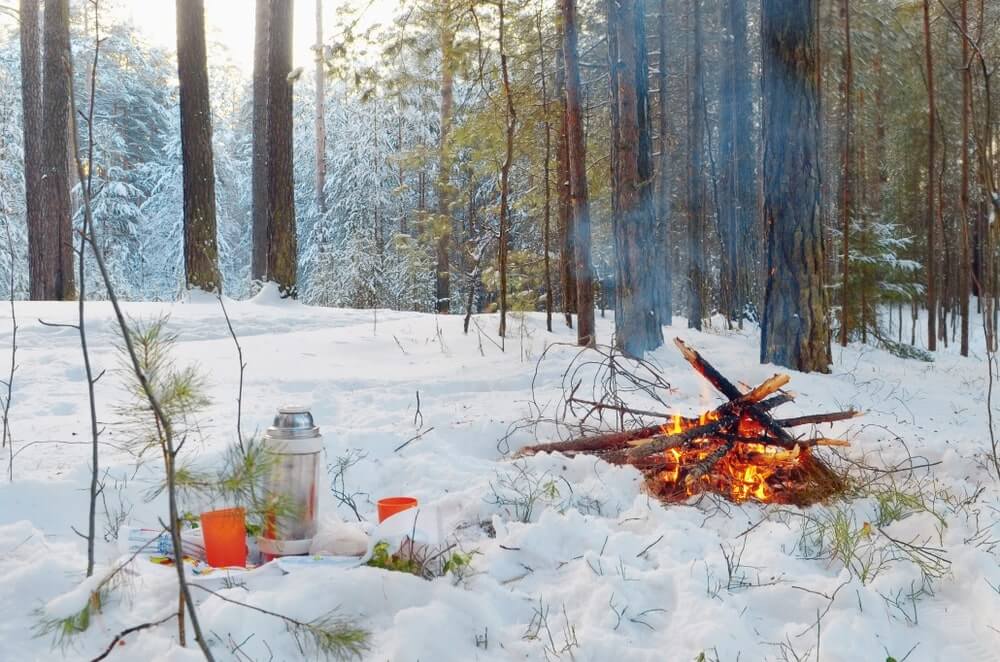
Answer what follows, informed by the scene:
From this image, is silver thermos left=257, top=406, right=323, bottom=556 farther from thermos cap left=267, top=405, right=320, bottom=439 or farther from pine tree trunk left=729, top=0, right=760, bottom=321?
pine tree trunk left=729, top=0, right=760, bottom=321

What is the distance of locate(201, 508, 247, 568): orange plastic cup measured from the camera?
8.16ft

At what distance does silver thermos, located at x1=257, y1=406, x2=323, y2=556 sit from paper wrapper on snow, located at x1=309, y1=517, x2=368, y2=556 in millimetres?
41

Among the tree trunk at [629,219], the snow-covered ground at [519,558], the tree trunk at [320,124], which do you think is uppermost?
the tree trunk at [320,124]

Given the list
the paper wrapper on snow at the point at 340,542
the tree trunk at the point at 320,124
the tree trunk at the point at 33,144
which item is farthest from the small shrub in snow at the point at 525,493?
the tree trunk at the point at 320,124

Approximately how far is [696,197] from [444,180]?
5.66 meters

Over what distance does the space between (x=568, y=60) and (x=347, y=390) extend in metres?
4.90

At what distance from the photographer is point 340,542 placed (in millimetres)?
2594

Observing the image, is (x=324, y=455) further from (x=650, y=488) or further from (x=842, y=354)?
(x=842, y=354)

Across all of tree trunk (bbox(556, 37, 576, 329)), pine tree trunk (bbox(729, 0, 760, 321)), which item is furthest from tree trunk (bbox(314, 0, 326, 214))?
tree trunk (bbox(556, 37, 576, 329))

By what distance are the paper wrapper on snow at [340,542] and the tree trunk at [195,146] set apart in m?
7.70

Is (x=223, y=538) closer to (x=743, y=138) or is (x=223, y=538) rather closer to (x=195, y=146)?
(x=195, y=146)

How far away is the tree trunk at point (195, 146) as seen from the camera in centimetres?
958

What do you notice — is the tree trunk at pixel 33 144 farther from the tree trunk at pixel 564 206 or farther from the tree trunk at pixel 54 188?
the tree trunk at pixel 564 206

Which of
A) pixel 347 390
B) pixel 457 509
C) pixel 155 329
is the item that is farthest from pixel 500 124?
pixel 155 329
